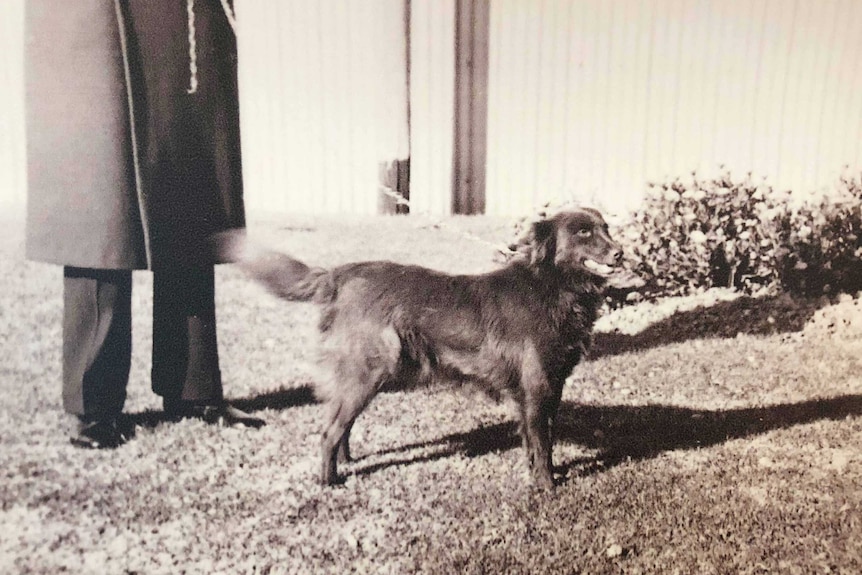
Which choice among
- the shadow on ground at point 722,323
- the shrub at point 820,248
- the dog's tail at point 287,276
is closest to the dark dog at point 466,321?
the dog's tail at point 287,276

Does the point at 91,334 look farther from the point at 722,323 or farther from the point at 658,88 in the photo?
the point at 722,323

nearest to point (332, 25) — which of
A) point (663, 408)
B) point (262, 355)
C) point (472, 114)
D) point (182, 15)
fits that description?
point (182, 15)

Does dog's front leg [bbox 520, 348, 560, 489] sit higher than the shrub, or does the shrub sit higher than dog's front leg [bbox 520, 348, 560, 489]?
the shrub

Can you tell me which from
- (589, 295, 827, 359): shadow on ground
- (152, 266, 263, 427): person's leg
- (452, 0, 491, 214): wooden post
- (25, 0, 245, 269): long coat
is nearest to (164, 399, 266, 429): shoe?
(152, 266, 263, 427): person's leg

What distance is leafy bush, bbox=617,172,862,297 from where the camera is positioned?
417 cm

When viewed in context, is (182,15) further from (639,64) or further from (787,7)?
(787,7)

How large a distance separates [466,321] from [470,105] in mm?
1178

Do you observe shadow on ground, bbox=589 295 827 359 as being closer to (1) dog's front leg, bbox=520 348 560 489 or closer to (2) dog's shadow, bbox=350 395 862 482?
(2) dog's shadow, bbox=350 395 862 482

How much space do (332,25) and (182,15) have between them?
57cm

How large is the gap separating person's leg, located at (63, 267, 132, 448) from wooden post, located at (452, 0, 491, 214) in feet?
5.02

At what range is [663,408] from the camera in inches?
129

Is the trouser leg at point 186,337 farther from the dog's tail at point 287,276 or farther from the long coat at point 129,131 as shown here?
the dog's tail at point 287,276

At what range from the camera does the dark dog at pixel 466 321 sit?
248 centimetres

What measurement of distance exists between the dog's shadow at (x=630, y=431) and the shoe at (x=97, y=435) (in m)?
0.98
